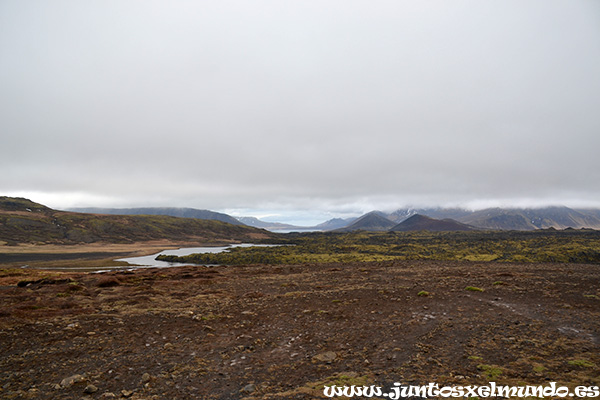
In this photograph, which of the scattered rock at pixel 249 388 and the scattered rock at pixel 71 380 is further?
the scattered rock at pixel 71 380

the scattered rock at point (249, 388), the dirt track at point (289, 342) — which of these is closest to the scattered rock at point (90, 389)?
the dirt track at point (289, 342)

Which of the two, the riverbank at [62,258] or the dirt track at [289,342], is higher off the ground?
the dirt track at [289,342]

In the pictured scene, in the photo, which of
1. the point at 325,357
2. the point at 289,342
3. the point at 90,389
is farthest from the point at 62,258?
the point at 325,357

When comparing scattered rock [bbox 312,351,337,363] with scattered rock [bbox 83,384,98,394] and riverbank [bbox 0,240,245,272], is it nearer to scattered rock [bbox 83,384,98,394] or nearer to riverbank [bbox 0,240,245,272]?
scattered rock [bbox 83,384,98,394]

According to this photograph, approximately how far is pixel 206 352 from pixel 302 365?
4.67m

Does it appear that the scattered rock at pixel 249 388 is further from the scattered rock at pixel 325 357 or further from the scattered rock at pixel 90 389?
the scattered rock at pixel 90 389

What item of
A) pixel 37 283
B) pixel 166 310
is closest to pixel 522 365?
pixel 166 310

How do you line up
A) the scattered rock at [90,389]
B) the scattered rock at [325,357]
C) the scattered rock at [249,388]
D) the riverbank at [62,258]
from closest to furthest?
the scattered rock at [249,388] < the scattered rock at [90,389] < the scattered rock at [325,357] < the riverbank at [62,258]

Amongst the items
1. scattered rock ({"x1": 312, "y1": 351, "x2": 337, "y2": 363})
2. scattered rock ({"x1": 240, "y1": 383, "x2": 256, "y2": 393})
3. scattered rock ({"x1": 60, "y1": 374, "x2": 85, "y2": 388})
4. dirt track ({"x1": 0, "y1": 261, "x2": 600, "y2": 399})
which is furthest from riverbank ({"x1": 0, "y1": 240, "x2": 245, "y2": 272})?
scattered rock ({"x1": 240, "y1": 383, "x2": 256, "y2": 393})

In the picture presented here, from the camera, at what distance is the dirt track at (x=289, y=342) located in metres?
9.30

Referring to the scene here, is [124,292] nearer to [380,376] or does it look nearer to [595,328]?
[380,376]

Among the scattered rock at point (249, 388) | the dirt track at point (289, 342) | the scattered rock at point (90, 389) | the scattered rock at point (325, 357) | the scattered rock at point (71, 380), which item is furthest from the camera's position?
the scattered rock at point (325, 357)

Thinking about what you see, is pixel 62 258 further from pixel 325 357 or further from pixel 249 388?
pixel 325 357

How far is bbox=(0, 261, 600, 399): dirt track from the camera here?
930 centimetres
